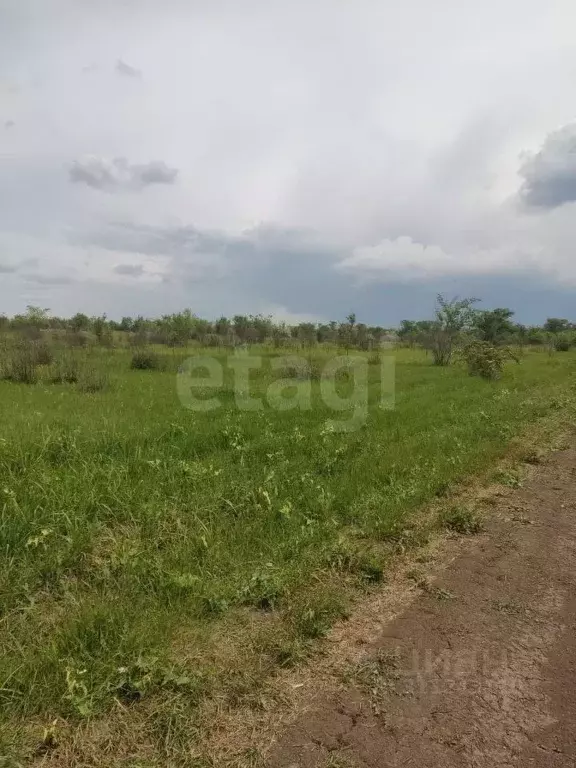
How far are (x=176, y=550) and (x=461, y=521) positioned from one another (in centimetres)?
245

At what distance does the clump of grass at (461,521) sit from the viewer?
4.43 meters

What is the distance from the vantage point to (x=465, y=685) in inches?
99.6

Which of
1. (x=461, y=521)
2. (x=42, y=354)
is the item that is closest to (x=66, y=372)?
(x=42, y=354)

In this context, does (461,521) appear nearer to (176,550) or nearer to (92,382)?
(176,550)

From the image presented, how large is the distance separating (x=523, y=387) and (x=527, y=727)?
1391 centimetres

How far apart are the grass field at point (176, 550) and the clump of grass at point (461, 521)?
1.11 ft

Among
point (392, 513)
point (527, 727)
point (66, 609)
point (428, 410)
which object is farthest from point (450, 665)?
point (428, 410)

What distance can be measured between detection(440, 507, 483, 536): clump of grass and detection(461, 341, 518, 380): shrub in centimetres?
1402

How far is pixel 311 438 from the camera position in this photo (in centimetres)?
707

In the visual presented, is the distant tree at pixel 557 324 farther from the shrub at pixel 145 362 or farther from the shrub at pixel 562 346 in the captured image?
the shrub at pixel 145 362

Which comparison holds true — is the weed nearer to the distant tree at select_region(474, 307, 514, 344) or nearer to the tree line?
the tree line

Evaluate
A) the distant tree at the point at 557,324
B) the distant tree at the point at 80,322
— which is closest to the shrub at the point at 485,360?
the distant tree at the point at 80,322

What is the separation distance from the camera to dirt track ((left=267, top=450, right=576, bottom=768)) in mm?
2150

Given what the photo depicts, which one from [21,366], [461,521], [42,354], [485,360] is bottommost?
[461,521]
